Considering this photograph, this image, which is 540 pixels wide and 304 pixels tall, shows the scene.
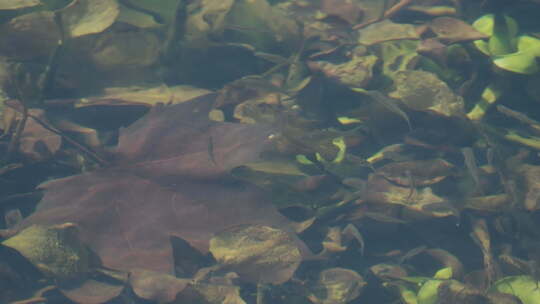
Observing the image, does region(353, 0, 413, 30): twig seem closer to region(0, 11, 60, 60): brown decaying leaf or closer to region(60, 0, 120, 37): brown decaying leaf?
region(60, 0, 120, 37): brown decaying leaf

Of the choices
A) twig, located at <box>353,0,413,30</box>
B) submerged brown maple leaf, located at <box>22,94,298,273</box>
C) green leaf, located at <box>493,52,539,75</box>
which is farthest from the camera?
twig, located at <box>353,0,413,30</box>

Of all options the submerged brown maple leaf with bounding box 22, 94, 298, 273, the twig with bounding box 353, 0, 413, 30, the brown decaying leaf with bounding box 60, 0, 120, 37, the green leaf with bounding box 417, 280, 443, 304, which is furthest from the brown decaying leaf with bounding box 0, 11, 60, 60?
the green leaf with bounding box 417, 280, 443, 304

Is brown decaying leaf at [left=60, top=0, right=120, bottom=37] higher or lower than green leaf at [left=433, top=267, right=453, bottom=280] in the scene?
higher

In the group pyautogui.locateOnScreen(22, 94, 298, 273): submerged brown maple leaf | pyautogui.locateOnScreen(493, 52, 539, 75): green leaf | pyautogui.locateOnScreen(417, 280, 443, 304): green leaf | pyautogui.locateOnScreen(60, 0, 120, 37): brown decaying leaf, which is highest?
pyautogui.locateOnScreen(60, 0, 120, 37): brown decaying leaf

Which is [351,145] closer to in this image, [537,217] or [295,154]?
[295,154]

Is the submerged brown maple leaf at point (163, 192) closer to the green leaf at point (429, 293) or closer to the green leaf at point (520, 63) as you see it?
the green leaf at point (429, 293)

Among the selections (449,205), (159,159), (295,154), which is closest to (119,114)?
(159,159)

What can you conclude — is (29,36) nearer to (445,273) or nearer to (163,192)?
(163,192)

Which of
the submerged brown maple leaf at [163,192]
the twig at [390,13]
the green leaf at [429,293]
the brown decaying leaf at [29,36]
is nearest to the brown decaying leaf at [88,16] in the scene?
the brown decaying leaf at [29,36]

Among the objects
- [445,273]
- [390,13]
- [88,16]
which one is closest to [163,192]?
[88,16]
